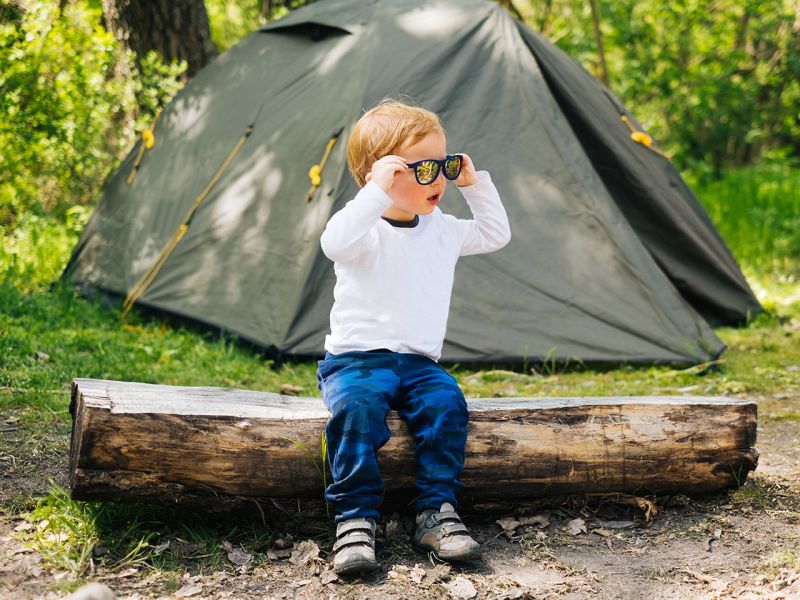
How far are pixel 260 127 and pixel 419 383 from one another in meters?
2.95

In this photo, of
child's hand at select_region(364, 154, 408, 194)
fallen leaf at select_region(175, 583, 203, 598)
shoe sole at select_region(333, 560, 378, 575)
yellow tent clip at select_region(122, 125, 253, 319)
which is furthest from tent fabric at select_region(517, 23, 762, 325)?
fallen leaf at select_region(175, 583, 203, 598)

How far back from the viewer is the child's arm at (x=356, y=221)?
2.69 meters

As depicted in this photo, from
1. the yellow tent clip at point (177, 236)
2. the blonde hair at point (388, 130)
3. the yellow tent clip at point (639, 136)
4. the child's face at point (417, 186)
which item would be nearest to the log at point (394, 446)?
the child's face at point (417, 186)

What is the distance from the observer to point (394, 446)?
2824 mm

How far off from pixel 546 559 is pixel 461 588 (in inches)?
13.3

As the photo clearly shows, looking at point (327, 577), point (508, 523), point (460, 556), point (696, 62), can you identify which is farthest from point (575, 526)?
point (696, 62)

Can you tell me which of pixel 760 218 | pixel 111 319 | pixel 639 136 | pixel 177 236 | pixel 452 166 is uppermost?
pixel 639 136

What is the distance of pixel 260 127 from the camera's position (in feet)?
17.6

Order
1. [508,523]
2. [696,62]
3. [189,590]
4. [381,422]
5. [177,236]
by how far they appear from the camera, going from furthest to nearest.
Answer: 1. [696,62]
2. [177,236]
3. [508,523]
4. [381,422]
5. [189,590]

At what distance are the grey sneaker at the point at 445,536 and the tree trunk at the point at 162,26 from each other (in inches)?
201

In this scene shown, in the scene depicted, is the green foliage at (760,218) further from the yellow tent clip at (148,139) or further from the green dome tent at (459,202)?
the yellow tent clip at (148,139)

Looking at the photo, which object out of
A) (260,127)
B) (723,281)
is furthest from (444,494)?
(723,281)

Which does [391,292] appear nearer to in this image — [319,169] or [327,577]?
[327,577]

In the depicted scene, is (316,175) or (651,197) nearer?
(316,175)
